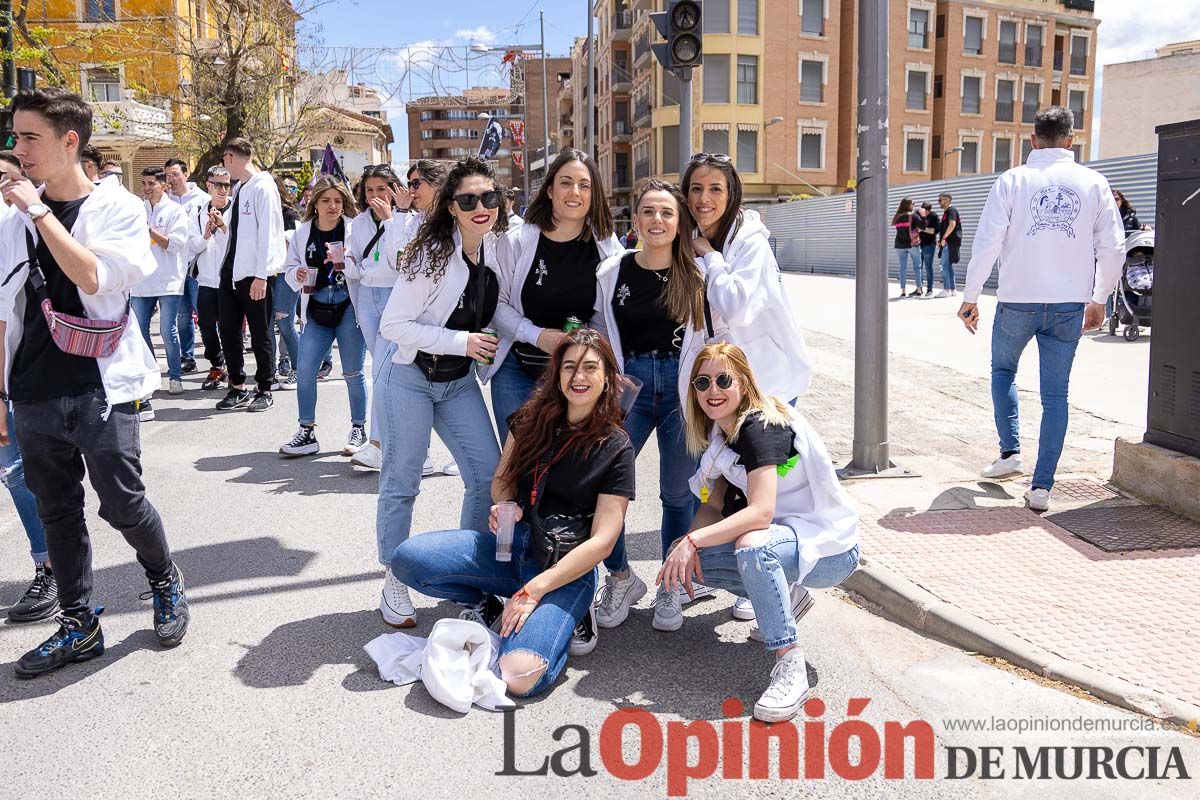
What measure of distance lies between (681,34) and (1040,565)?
5.65 meters

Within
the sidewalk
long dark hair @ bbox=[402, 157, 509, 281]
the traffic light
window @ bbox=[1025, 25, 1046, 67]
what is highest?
window @ bbox=[1025, 25, 1046, 67]

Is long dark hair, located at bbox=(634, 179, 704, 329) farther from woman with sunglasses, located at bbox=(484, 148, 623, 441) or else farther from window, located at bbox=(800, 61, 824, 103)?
window, located at bbox=(800, 61, 824, 103)

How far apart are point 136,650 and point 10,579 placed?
51.2 inches

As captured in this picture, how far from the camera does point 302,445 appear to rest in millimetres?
7445

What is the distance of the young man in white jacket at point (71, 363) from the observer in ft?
11.6

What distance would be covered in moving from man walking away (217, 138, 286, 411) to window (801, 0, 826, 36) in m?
45.6

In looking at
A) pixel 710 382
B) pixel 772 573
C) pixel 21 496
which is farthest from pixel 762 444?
pixel 21 496

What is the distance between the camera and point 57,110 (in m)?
3.51

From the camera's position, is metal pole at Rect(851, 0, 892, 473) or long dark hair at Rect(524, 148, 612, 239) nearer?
long dark hair at Rect(524, 148, 612, 239)

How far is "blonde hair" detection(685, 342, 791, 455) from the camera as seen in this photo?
12.4ft

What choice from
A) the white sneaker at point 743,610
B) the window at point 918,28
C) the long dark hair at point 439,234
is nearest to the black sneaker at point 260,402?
the long dark hair at point 439,234

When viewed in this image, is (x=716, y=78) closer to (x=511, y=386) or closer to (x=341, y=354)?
(x=341, y=354)

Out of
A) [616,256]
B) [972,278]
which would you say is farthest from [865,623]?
[972,278]

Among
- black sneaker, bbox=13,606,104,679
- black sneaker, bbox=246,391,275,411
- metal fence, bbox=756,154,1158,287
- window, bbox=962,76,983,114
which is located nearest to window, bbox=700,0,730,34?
metal fence, bbox=756,154,1158,287
